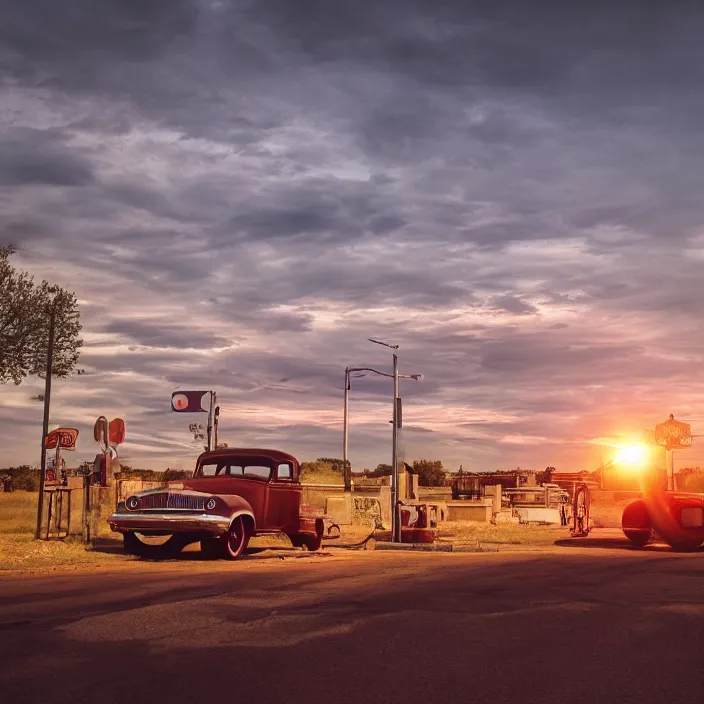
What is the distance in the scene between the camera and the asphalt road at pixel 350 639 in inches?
259

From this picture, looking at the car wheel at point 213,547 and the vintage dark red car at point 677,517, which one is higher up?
the vintage dark red car at point 677,517

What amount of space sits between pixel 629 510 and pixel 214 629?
64.1 feet

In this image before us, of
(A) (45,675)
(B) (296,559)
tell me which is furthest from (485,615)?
(B) (296,559)

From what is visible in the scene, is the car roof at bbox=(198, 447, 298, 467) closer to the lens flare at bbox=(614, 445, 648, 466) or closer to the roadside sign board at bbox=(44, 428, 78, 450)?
the roadside sign board at bbox=(44, 428, 78, 450)

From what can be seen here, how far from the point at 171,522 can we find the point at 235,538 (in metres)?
1.44

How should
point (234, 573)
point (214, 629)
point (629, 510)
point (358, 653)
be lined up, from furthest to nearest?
point (629, 510) → point (234, 573) → point (214, 629) → point (358, 653)

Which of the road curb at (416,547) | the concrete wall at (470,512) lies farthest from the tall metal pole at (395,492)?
the concrete wall at (470,512)

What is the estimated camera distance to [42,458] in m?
26.8

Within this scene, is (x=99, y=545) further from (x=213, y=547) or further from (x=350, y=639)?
(x=350, y=639)

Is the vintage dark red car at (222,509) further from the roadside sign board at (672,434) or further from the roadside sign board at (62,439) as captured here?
the roadside sign board at (672,434)

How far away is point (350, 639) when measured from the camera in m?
8.51

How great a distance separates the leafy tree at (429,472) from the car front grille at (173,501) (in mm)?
62129

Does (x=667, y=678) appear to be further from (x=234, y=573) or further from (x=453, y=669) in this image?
(x=234, y=573)

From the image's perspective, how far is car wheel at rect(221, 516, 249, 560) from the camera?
1917 cm
